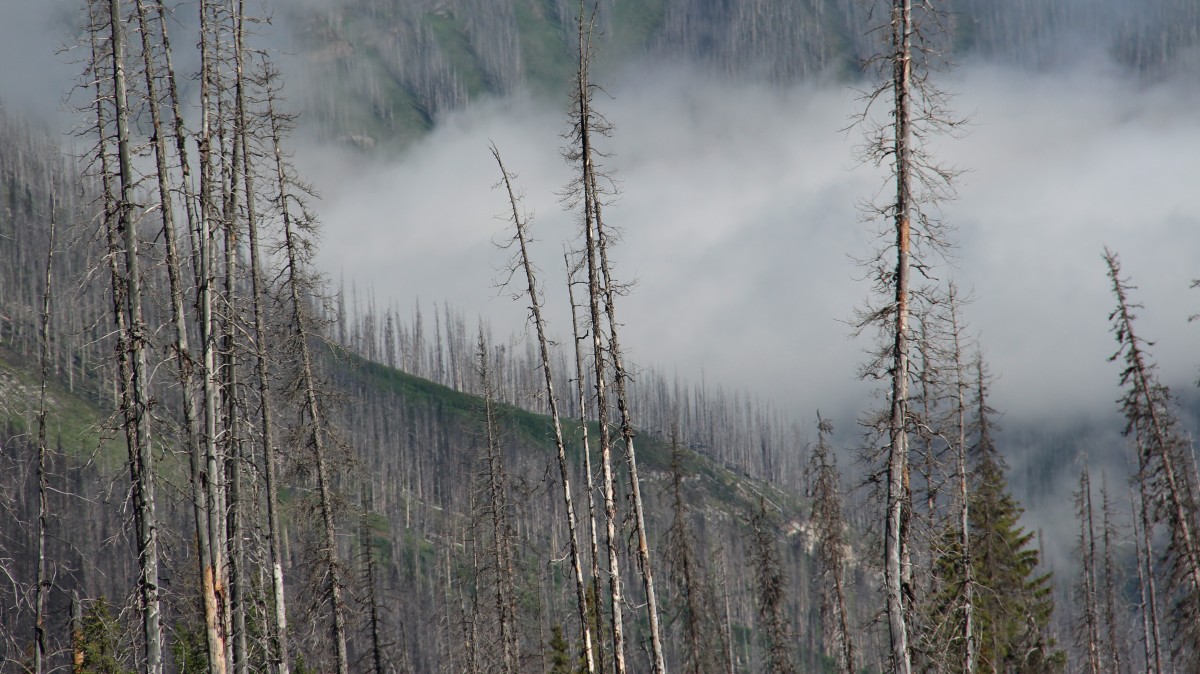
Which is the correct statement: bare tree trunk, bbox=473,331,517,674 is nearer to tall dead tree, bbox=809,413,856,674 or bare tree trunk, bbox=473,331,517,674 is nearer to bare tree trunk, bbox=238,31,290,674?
bare tree trunk, bbox=238,31,290,674

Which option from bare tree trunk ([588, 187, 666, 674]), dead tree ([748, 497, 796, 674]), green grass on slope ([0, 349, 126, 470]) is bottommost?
dead tree ([748, 497, 796, 674])

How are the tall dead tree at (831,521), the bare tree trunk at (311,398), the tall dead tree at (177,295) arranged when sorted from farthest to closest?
the tall dead tree at (831,521) → the bare tree trunk at (311,398) → the tall dead tree at (177,295)

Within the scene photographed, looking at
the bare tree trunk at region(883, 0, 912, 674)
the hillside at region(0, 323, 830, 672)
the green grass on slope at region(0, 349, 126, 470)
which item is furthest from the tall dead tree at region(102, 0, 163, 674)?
the green grass on slope at region(0, 349, 126, 470)

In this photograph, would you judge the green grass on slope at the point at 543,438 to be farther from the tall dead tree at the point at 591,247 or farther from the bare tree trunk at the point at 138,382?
the bare tree trunk at the point at 138,382

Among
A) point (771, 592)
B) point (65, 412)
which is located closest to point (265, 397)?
point (771, 592)

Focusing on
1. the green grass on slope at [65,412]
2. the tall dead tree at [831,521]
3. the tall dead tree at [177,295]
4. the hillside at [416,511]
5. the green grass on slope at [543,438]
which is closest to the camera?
the tall dead tree at [177,295]

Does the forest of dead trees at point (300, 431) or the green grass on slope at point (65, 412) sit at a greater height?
the green grass on slope at point (65, 412)

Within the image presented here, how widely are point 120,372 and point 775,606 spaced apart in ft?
111

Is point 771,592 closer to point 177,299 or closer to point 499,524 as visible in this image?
point 499,524

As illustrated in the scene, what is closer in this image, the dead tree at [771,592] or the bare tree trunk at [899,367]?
the bare tree trunk at [899,367]

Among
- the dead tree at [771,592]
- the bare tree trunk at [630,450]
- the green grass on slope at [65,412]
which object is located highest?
the green grass on slope at [65,412]

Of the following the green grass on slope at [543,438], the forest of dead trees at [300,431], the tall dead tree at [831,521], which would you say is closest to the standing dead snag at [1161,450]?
the forest of dead trees at [300,431]

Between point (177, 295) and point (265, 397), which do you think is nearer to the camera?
point (177, 295)

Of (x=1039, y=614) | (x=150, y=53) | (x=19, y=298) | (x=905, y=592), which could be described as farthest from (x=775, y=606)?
(x=19, y=298)
